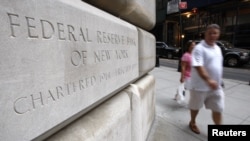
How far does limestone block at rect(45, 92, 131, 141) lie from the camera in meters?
1.28

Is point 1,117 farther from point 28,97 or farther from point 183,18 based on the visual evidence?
point 183,18

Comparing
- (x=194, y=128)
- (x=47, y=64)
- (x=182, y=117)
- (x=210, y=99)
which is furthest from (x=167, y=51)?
(x=47, y=64)

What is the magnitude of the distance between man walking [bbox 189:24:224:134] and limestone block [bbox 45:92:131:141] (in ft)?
4.58

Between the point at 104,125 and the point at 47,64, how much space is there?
2.56 ft

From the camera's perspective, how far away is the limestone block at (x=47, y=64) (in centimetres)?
83

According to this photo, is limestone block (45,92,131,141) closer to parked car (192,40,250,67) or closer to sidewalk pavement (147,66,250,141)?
sidewalk pavement (147,66,250,141)

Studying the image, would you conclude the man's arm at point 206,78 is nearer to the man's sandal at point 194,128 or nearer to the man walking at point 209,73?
the man walking at point 209,73

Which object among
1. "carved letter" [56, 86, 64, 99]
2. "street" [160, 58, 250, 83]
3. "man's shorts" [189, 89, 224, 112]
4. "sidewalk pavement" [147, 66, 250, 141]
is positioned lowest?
A: "street" [160, 58, 250, 83]

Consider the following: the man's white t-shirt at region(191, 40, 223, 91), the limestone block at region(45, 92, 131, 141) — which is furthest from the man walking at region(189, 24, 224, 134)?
the limestone block at region(45, 92, 131, 141)

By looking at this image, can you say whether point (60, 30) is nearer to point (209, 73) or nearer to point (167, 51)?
point (209, 73)

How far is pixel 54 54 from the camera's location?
40.9 inches

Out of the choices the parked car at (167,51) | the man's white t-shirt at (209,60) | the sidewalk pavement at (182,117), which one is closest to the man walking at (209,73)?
the man's white t-shirt at (209,60)

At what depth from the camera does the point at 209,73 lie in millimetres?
2803

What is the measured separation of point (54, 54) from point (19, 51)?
206mm
